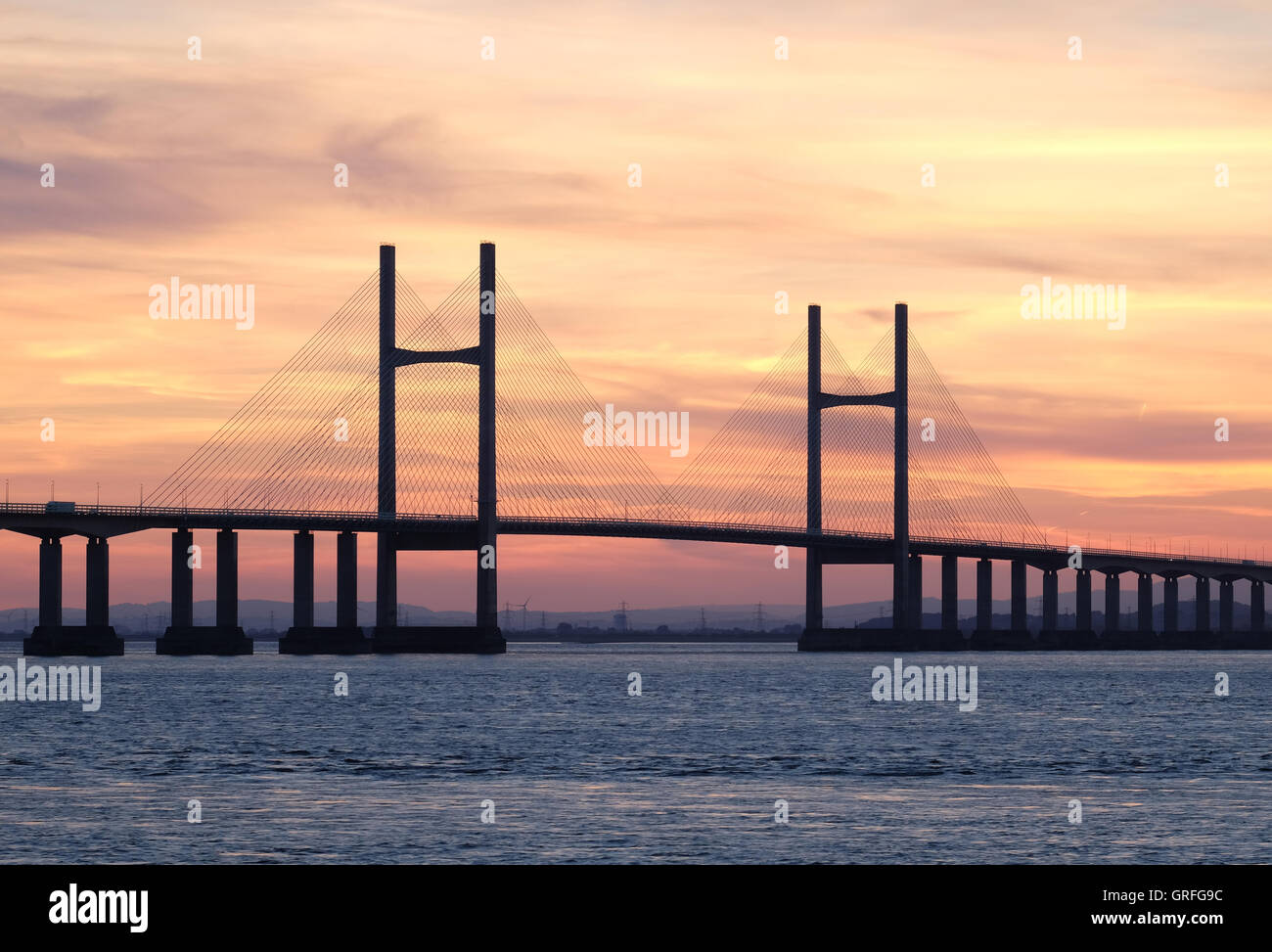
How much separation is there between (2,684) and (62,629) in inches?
1181

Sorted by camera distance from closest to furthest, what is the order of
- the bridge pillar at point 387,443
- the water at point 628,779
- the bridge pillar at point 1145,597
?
the water at point 628,779
the bridge pillar at point 387,443
the bridge pillar at point 1145,597

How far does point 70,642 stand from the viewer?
120 m

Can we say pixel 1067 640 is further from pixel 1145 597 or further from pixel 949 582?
pixel 949 582

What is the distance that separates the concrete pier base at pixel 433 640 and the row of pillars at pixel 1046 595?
33.9 metres

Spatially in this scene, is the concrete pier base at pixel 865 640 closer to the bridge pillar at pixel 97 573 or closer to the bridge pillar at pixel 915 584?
the bridge pillar at pixel 915 584

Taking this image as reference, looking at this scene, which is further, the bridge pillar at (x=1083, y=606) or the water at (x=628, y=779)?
the bridge pillar at (x=1083, y=606)

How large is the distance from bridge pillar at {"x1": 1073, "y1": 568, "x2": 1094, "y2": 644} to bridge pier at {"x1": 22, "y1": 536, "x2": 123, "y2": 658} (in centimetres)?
9304

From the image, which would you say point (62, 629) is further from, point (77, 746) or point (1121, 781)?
point (1121, 781)

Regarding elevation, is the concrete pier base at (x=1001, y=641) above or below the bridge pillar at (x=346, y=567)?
below

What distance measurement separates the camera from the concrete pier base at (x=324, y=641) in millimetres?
129375

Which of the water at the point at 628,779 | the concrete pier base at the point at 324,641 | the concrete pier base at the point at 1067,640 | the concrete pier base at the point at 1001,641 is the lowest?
the concrete pier base at the point at 1067,640

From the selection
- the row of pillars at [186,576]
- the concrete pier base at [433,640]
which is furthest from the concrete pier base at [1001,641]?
the row of pillars at [186,576]

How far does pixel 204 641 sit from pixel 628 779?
10083cm

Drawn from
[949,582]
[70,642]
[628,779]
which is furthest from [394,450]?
[628,779]
